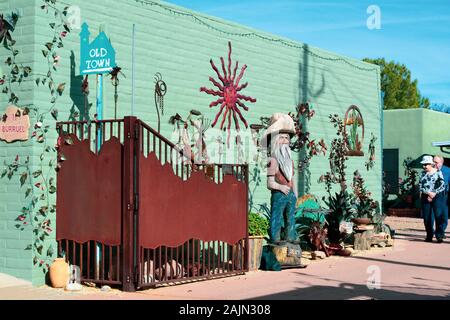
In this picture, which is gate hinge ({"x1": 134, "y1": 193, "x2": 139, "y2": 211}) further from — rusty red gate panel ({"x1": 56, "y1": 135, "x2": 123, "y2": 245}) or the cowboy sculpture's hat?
the cowboy sculpture's hat

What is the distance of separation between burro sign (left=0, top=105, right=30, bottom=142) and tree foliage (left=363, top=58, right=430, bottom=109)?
52.2 metres

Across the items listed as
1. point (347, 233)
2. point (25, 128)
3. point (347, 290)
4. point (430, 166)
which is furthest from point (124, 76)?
point (430, 166)

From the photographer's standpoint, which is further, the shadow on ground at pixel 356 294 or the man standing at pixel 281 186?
the man standing at pixel 281 186

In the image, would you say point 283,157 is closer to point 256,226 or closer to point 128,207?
point 256,226

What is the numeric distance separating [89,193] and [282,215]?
3941mm

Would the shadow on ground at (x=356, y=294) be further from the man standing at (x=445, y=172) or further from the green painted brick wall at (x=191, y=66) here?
the man standing at (x=445, y=172)

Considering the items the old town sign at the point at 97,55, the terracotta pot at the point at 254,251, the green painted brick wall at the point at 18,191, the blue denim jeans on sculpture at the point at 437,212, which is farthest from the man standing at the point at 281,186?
the blue denim jeans on sculpture at the point at 437,212

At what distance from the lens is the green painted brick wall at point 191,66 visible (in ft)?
37.5

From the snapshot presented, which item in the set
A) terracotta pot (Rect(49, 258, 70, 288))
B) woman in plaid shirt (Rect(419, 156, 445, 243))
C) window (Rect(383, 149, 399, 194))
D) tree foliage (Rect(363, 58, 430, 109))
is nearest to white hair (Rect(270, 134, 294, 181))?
terracotta pot (Rect(49, 258, 70, 288))

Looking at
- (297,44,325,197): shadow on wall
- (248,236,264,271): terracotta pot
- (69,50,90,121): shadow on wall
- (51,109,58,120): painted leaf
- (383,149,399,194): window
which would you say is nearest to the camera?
(51,109,58,120): painted leaf

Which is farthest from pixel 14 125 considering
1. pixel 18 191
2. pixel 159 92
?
pixel 159 92

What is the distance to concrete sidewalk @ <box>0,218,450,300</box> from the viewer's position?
1003 cm

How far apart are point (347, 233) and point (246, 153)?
2575 millimetres

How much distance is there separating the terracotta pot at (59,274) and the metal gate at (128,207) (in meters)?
0.22
